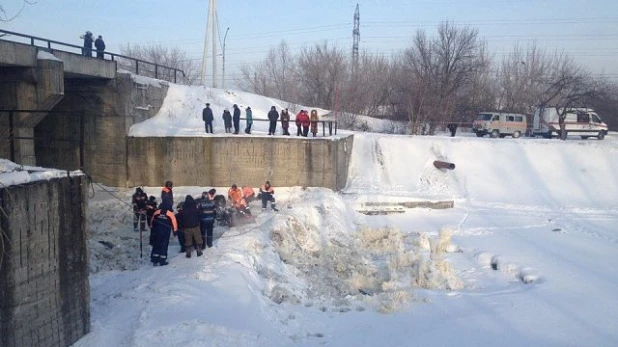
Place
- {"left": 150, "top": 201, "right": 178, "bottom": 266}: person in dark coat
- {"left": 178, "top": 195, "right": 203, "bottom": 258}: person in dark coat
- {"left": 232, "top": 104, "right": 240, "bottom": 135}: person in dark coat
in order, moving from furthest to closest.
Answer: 1. {"left": 232, "top": 104, "right": 240, "bottom": 135}: person in dark coat
2. {"left": 178, "top": 195, "right": 203, "bottom": 258}: person in dark coat
3. {"left": 150, "top": 201, "right": 178, "bottom": 266}: person in dark coat

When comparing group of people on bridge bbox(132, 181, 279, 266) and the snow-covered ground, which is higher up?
group of people on bridge bbox(132, 181, 279, 266)

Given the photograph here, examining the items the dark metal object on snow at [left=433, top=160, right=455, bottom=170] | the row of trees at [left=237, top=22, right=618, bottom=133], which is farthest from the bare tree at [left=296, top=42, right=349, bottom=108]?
the dark metal object on snow at [left=433, top=160, right=455, bottom=170]

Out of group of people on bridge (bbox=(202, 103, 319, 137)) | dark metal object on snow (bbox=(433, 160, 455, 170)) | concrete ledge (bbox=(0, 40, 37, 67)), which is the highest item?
concrete ledge (bbox=(0, 40, 37, 67))

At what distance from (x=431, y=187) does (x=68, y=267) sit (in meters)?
19.0

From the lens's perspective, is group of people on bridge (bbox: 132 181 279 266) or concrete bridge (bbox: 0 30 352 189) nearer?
group of people on bridge (bbox: 132 181 279 266)

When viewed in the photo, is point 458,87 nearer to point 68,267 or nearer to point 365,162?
point 365,162

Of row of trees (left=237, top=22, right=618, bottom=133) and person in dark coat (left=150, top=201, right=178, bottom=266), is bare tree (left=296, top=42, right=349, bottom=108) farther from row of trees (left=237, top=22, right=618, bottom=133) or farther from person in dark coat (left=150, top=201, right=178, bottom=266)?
person in dark coat (left=150, top=201, right=178, bottom=266)

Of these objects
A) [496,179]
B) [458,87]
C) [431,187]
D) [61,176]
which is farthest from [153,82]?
[458,87]

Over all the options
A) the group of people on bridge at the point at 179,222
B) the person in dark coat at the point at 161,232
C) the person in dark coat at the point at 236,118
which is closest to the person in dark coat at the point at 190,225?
the group of people on bridge at the point at 179,222

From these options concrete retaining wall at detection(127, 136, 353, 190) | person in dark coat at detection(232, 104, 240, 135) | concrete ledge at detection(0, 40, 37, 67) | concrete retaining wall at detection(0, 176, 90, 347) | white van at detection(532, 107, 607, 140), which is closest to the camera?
concrete retaining wall at detection(0, 176, 90, 347)

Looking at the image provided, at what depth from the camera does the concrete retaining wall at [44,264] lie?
589cm

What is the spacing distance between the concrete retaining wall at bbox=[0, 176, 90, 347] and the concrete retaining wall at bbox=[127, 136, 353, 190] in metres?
14.6

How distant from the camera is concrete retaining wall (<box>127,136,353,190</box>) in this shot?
21.6 meters

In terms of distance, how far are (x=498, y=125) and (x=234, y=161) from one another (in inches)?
734
